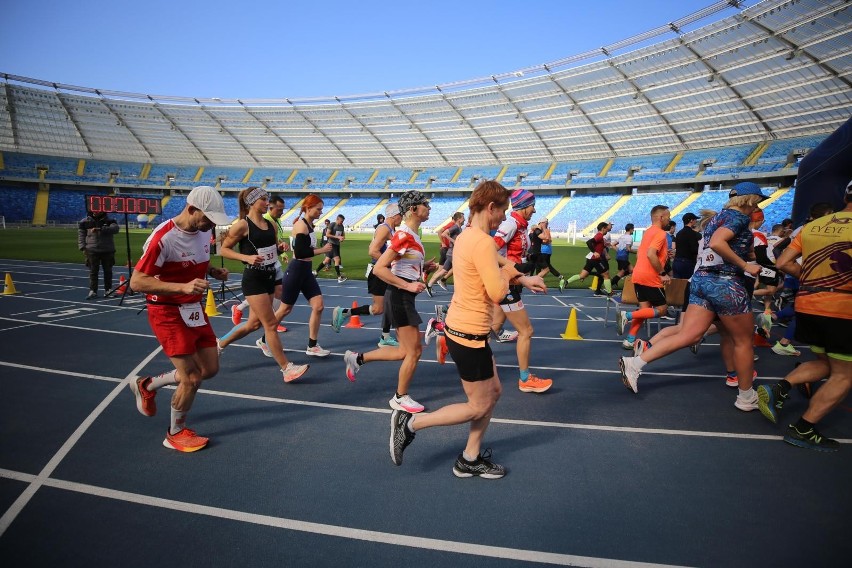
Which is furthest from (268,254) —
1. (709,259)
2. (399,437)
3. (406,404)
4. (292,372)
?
(709,259)

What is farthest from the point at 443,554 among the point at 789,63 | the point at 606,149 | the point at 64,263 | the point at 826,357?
the point at 606,149

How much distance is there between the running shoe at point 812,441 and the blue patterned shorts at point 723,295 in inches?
44.8

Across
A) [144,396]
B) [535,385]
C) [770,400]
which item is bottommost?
[535,385]

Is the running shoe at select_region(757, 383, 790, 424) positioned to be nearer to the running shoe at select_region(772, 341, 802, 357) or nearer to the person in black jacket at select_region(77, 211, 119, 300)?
the running shoe at select_region(772, 341, 802, 357)

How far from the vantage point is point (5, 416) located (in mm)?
4473

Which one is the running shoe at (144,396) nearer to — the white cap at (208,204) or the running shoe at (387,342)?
the white cap at (208,204)

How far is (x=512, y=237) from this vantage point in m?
5.63

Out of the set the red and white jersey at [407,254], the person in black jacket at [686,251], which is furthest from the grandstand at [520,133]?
the red and white jersey at [407,254]

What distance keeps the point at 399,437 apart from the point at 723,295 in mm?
3440

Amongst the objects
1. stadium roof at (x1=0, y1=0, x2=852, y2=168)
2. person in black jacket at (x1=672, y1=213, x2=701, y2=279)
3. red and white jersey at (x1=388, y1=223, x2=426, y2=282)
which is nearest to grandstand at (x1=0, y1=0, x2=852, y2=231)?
stadium roof at (x1=0, y1=0, x2=852, y2=168)

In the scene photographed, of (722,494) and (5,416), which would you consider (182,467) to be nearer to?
(5,416)

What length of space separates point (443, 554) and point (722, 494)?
2.08m

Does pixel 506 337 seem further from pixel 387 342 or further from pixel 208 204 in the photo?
pixel 208 204

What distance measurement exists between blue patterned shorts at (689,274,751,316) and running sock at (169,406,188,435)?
16.4ft
